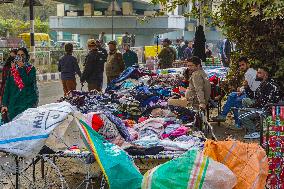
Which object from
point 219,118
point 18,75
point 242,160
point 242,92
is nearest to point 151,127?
point 242,160

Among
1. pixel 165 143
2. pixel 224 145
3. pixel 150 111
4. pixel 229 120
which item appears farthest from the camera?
pixel 229 120

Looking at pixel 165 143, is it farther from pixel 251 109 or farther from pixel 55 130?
pixel 251 109

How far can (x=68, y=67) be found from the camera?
44.6ft

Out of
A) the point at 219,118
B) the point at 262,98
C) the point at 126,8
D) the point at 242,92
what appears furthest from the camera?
the point at 126,8

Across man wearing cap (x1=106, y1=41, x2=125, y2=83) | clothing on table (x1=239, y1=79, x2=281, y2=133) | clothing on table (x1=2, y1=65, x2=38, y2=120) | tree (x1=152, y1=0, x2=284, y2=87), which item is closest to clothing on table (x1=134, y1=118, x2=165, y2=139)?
clothing on table (x1=239, y1=79, x2=281, y2=133)

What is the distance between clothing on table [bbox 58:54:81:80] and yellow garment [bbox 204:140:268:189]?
815 centimetres

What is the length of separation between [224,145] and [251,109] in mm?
4112

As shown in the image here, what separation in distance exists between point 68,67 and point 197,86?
414 cm

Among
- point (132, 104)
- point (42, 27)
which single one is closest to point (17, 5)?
point (42, 27)

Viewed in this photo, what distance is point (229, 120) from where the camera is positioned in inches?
515

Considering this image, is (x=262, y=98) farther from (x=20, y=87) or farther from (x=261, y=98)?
(x=20, y=87)

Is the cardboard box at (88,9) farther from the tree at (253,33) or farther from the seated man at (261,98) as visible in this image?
the seated man at (261,98)

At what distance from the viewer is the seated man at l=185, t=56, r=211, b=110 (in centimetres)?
1043

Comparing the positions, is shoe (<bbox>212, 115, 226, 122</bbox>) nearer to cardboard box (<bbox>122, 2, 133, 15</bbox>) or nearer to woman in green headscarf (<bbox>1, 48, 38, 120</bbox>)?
woman in green headscarf (<bbox>1, 48, 38, 120</bbox>)
